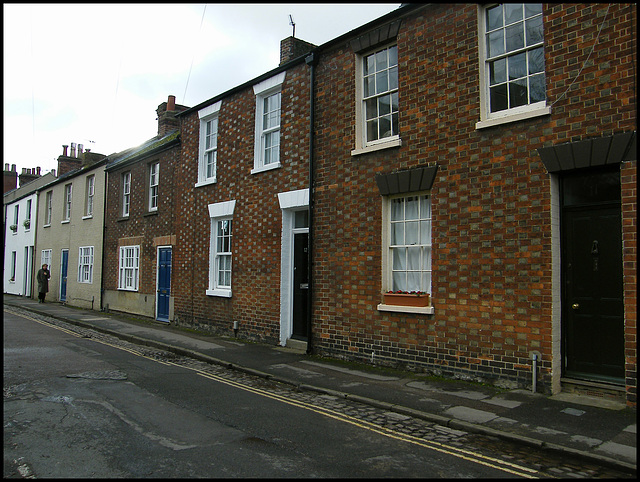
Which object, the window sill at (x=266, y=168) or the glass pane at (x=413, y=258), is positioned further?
the window sill at (x=266, y=168)

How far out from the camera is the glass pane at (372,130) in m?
9.90

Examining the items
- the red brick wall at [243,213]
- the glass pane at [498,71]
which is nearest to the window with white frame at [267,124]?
the red brick wall at [243,213]

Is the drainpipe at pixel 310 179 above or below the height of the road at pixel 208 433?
above

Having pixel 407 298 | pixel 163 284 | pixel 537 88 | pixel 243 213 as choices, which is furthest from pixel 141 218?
pixel 537 88

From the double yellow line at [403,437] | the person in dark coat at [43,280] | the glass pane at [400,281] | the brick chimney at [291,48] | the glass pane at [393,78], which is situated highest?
the brick chimney at [291,48]

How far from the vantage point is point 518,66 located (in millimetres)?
7816

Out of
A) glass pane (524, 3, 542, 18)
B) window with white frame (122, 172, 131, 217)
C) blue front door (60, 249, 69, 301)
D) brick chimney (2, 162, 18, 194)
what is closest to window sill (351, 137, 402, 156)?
glass pane (524, 3, 542, 18)

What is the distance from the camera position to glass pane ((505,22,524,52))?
7777mm

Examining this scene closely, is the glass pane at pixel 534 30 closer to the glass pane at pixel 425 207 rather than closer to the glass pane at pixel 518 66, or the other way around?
the glass pane at pixel 518 66

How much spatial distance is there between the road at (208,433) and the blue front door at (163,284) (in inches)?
293

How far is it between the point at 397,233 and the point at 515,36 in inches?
150

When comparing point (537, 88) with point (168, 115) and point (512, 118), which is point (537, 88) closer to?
point (512, 118)

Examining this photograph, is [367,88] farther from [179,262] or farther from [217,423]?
[179,262]

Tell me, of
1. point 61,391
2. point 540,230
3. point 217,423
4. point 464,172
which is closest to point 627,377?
point 540,230
